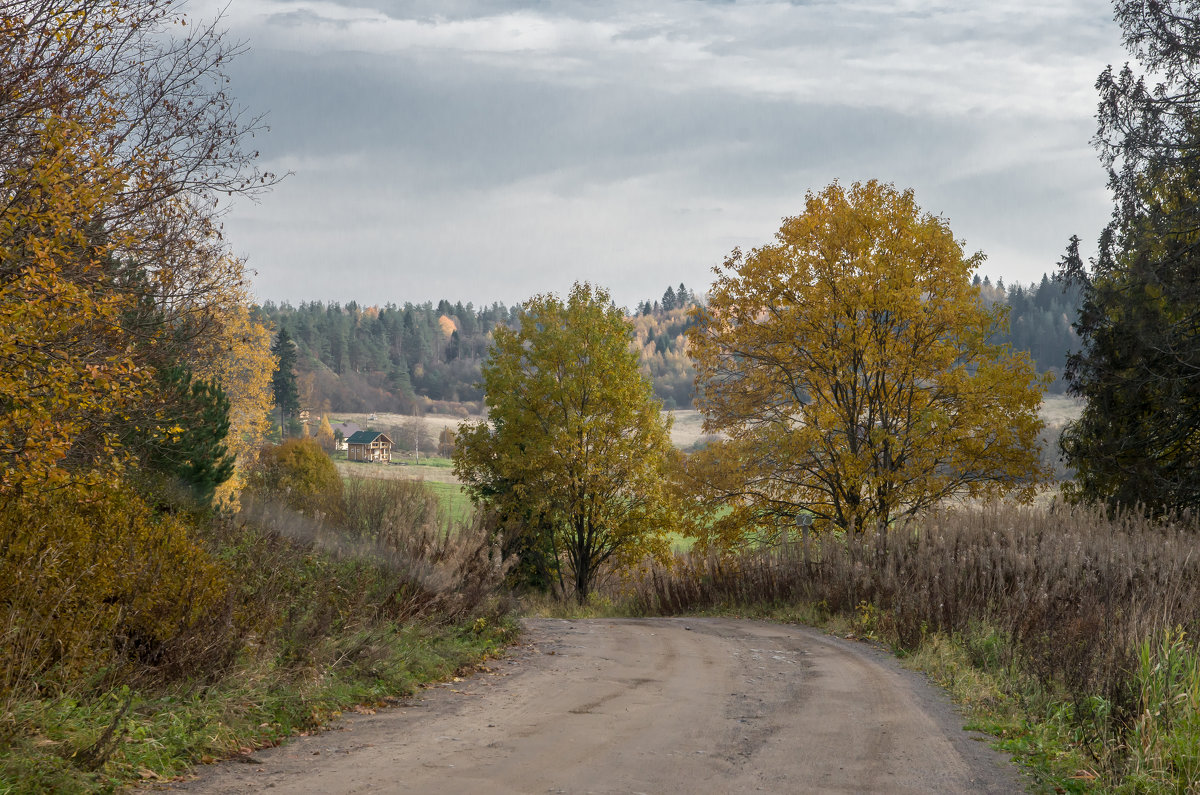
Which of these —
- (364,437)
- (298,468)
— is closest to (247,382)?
(298,468)

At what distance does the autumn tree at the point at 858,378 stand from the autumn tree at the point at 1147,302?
3.09 m

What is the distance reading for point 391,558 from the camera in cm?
1276

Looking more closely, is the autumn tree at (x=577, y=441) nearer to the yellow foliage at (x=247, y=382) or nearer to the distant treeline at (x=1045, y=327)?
the yellow foliage at (x=247, y=382)

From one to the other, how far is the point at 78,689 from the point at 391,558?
6.12 m

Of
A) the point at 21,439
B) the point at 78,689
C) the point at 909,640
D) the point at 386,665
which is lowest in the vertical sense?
the point at 909,640

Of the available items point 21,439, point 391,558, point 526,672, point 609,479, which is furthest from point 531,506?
point 21,439

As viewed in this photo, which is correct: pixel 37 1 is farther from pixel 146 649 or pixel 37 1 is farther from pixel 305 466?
pixel 305 466

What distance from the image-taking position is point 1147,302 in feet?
74.2

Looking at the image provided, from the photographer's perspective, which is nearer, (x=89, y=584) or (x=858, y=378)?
(x=89, y=584)

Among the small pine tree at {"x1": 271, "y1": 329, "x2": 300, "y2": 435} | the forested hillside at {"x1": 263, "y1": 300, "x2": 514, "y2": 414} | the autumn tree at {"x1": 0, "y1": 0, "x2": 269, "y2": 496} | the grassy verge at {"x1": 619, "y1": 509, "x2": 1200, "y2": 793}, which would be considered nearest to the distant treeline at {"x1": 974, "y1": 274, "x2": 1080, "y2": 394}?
the forested hillside at {"x1": 263, "y1": 300, "x2": 514, "y2": 414}

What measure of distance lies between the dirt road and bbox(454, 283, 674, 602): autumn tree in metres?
17.0

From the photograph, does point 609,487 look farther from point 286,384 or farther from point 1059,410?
point 1059,410

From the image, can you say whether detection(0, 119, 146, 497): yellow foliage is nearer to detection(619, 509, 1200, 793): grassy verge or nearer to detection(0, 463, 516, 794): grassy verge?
detection(0, 463, 516, 794): grassy verge

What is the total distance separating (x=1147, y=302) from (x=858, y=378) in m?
7.25
